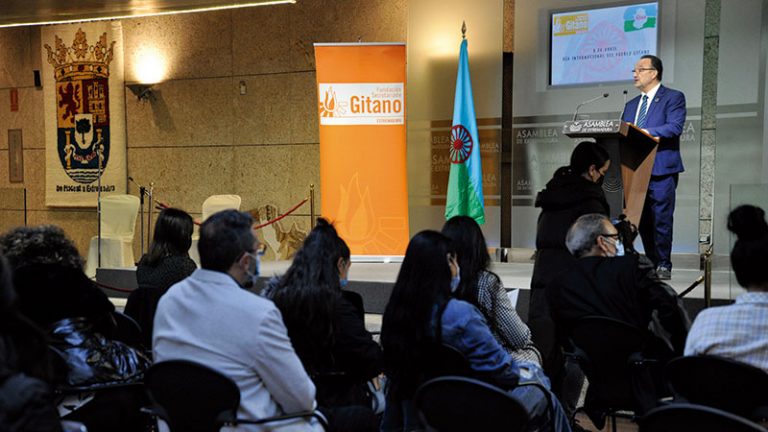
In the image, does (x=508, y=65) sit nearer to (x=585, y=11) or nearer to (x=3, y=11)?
(x=585, y=11)

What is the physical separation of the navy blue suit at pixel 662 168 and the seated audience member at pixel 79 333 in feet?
12.2

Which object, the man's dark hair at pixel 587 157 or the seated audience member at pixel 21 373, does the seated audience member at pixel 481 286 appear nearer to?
the man's dark hair at pixel 587 157

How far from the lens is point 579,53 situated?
287 inches

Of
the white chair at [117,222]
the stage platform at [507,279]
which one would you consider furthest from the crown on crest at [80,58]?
the stage platform at [507,279]

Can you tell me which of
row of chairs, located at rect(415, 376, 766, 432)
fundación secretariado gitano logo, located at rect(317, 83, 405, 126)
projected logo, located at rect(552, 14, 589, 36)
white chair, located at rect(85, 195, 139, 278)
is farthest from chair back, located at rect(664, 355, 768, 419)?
white chair, located at rect(85, 195, 139, 278)

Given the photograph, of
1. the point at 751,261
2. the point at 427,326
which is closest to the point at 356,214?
the point at 427,326

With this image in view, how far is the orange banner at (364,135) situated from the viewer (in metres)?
7.07

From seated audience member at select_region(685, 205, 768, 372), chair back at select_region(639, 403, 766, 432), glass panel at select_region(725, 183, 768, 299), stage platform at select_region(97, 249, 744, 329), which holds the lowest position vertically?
stage platform at select_region(97, 249, 744, 329)

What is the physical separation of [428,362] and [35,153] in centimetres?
959

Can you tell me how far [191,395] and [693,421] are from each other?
4.50 feet

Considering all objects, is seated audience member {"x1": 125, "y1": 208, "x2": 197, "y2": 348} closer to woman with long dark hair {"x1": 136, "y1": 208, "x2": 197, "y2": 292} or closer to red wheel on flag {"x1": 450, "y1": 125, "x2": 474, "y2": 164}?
woman with long dark hair {"x1": 136, "y1": 208, "x2": 197, "y2": 292}

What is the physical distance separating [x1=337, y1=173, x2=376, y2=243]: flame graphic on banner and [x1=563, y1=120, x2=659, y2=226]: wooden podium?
2758 millimetres

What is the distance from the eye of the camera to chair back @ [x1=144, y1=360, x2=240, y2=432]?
221 centimetres

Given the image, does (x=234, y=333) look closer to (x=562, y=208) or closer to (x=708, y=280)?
(x=562, y=208)
